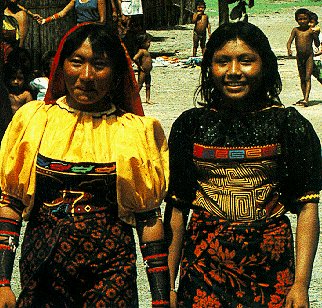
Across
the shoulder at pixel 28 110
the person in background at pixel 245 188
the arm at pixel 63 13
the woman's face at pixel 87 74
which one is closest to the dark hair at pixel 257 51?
the person in background at pixel 245 188

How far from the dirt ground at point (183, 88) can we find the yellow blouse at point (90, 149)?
255 cm

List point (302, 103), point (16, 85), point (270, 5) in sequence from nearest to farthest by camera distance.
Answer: point (16, 85), point (302, 103), point (270, 5)

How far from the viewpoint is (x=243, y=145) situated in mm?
3773

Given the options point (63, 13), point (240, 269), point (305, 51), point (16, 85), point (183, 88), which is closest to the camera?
point (240, 269)

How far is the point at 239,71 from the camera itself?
3.77 m

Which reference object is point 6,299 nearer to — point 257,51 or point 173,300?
point 173,300

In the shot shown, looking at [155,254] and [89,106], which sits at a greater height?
[89,106]

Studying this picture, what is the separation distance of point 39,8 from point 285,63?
6385 millimetres

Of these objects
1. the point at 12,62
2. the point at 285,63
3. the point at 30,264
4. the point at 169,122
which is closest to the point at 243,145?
the point at 30,264

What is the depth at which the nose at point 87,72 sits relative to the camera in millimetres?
3725

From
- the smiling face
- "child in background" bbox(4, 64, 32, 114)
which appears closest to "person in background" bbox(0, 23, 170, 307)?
"child in background" bbox(4, 64, 32, 114)

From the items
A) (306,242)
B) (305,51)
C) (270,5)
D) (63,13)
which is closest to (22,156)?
(306,242)

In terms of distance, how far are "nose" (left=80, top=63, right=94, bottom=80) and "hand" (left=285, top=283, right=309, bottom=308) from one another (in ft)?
3.44

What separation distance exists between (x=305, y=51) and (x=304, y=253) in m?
11.9
